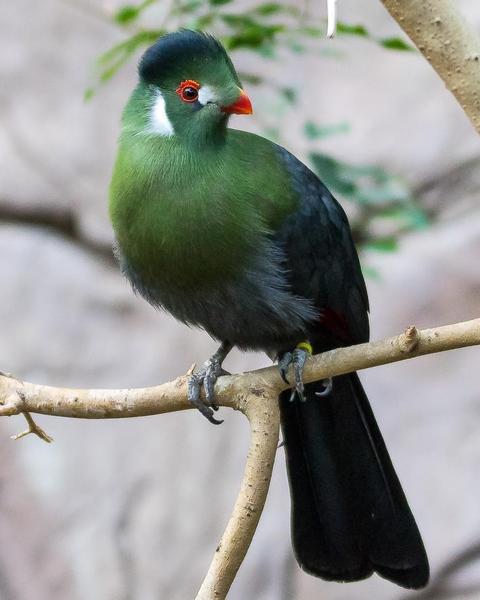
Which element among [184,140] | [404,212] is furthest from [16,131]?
[184,140]

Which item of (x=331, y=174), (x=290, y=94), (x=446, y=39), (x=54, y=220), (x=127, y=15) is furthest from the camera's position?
(x=54, y=220)

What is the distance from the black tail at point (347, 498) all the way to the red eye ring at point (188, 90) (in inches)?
28.4

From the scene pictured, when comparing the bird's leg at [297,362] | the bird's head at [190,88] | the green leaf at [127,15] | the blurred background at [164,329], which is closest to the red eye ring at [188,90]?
the bird's head at [190,88]

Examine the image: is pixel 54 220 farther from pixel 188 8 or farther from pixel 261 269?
→ pixel 261 269

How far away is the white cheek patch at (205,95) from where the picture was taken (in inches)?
73.2

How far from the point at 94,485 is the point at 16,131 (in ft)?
5.33

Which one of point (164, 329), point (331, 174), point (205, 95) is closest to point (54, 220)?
point (164, 329)

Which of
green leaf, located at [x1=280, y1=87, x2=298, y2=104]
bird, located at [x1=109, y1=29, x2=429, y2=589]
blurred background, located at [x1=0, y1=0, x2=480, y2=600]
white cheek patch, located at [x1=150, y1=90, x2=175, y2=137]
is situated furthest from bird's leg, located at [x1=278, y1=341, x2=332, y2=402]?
blurred background, located at [x1=0, y1=0, x2=480, y2=600]

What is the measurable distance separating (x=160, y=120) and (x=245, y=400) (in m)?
0.59

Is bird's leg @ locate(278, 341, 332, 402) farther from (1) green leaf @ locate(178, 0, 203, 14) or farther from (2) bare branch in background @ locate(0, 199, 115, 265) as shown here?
(2) bare branch in background @ locate(0, 199, 115, 265)

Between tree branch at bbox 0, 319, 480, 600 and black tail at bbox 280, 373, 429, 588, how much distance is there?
372 millimetres

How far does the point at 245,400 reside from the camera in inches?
69.7

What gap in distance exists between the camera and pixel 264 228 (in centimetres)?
192

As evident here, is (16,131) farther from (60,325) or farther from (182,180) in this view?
(182,180)
